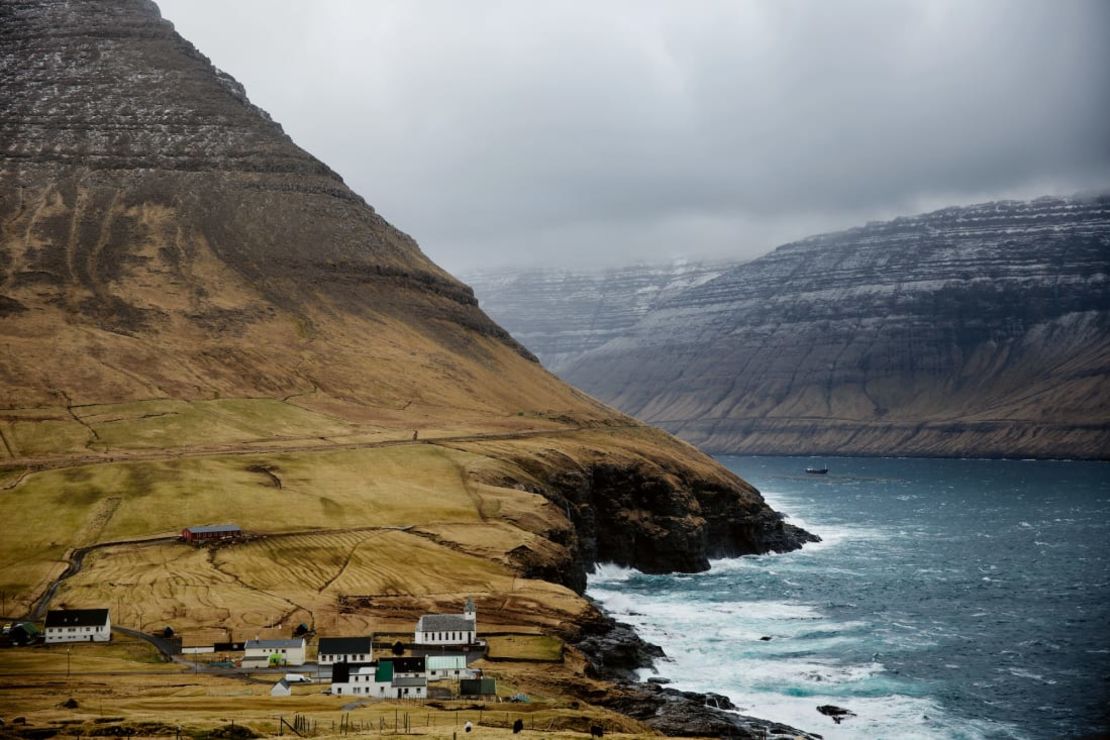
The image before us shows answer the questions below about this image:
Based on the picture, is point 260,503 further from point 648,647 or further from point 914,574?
point 914,574

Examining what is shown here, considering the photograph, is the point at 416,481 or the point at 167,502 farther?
the point at 416,481

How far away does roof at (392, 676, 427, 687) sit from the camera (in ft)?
272

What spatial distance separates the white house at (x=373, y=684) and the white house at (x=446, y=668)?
3.54 meters

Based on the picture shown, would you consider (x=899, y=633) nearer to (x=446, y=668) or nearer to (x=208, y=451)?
(x=446, y=668)

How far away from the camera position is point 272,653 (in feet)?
295

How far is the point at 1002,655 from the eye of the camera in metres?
109

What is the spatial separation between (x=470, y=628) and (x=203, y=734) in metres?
32.0

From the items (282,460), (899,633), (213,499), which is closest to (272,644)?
(213,499)

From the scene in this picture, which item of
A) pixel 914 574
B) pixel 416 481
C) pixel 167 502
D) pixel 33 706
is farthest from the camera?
pixel 914 574

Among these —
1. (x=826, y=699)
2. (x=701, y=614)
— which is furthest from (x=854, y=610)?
(x=826, y=699)

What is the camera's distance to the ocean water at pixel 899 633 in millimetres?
90062

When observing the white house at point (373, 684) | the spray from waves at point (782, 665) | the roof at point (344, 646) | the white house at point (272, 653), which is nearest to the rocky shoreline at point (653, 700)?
→ the spray from waves at point (782, 665)

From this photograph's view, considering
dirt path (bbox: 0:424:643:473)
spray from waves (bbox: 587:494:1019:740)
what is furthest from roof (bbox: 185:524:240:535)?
spray from waves (bbox: 587:494:1019:740)

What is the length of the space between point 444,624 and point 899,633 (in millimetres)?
48990
